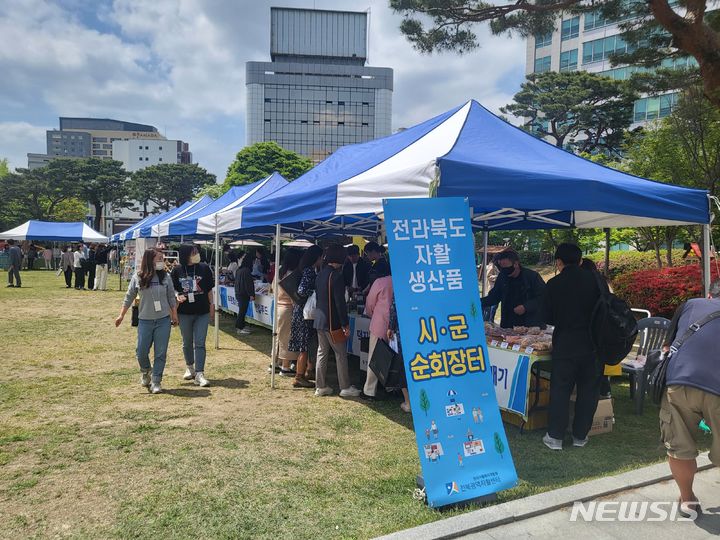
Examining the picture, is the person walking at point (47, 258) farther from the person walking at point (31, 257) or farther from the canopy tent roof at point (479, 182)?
the canopy tent roof at point (479, 182)

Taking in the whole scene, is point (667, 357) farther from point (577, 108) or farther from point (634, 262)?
point (577, 108)

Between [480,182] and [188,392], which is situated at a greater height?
[480,182]

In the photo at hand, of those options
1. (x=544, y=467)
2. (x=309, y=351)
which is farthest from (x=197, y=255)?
(x=544, y=467)

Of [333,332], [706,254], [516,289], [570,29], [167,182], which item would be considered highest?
[570,29]

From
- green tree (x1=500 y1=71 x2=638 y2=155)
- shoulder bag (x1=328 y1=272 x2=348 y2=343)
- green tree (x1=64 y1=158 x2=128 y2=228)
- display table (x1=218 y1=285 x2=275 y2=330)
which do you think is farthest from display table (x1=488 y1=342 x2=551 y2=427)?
green tree (x1=64 y1=158 x2=128 y2=228)

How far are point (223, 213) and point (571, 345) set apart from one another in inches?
219

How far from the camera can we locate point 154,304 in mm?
5645

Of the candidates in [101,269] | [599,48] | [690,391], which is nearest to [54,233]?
[101,269]

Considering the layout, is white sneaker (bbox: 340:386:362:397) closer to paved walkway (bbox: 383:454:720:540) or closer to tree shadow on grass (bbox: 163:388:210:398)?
tree shadow on grass (bbox: 163:388:210:398)

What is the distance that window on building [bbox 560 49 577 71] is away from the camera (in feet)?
152

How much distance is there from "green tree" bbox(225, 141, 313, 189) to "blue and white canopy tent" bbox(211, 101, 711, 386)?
44147mm

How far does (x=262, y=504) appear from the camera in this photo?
3369mm

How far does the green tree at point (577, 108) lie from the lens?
36906 millimetres

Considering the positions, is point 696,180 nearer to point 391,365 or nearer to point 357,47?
point 391,365
